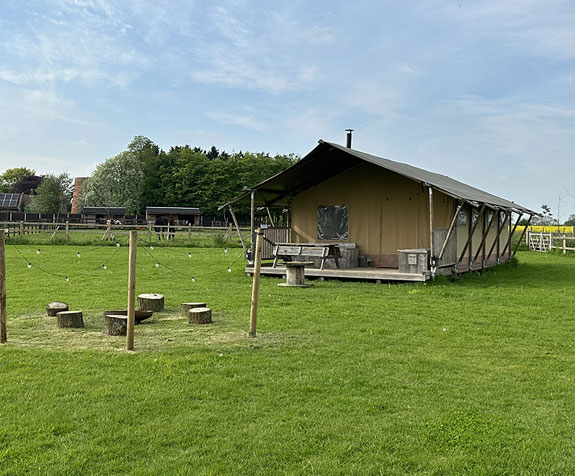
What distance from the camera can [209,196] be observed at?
6231 centimetres

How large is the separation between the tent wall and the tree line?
45445mm

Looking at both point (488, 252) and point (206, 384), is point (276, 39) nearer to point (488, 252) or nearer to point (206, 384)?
point (488, 252)

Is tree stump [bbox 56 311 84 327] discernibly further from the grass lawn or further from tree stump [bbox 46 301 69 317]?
tree stump [bbox 46 301 69 317]

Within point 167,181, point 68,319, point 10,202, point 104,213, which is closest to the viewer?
point 68,319

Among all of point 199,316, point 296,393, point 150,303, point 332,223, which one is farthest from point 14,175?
point 296,393

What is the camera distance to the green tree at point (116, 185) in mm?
64438

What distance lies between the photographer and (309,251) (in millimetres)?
14805

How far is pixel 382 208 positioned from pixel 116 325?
34.0 ft

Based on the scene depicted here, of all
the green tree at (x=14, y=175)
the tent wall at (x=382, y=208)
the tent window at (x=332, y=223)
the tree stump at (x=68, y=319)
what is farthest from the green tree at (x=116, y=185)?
the tree stump at (x=68, y=319)

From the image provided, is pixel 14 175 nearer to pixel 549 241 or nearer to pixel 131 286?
pixel 549 241

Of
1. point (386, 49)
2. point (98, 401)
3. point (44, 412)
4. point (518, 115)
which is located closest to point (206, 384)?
point (98, 401)

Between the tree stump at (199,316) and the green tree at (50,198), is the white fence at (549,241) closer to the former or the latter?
the tree stump at (199,316)

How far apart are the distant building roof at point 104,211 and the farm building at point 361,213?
1758 inches

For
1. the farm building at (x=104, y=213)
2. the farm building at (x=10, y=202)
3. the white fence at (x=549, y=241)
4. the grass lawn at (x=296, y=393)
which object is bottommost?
the grass lawn at (x=296, y=393)
